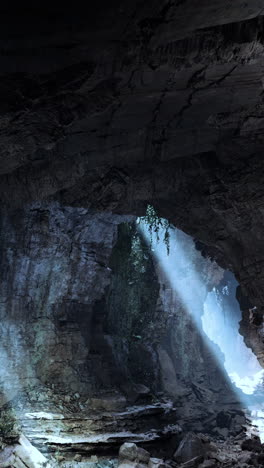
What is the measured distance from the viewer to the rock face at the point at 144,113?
164 inches

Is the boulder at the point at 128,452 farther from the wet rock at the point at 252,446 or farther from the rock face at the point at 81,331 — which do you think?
the wet rock at the point at 252,446

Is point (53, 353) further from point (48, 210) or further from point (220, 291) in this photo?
point (220, 291)

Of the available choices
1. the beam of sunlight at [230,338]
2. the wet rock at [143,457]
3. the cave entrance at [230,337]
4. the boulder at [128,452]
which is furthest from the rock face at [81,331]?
the beam of sunlight at [230,338]

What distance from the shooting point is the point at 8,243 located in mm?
11844

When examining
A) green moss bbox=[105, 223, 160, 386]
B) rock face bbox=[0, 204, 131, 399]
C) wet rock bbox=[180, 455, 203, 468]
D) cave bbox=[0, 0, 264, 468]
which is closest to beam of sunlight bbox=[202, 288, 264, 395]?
green moss bbox=[105, 223, 160, 386]

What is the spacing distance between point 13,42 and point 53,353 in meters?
11.0

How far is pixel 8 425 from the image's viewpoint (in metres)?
9.79

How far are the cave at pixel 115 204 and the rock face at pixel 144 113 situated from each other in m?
0.02

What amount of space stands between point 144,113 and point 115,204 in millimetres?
2630

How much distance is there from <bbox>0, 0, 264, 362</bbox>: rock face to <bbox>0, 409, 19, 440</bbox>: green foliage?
5.80 metres

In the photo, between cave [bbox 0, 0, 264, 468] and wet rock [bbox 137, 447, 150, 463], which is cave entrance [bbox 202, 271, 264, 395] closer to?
cave [bbox 0, 0, 264, 468]

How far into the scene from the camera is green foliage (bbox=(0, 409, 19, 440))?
932cm

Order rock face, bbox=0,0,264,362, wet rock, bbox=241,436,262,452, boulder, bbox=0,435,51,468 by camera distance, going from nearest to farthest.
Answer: rock face, bbox=0,0,264,362, boulder, bbox=0,435,51,468, wet rock, bbox=241,436,262,452

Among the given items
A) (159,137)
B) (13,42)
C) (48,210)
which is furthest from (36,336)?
(13,42)
